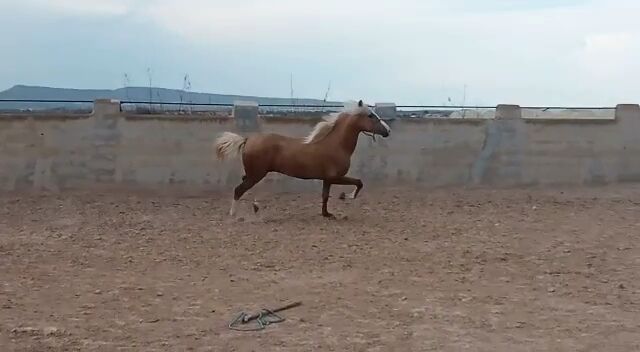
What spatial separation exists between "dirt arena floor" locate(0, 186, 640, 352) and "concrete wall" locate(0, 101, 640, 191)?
1.23m

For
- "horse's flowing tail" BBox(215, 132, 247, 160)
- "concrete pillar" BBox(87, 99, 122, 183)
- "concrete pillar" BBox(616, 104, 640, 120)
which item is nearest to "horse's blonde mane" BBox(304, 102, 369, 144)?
"horse's flowing tail" BBox(215, 132, 247, 160)

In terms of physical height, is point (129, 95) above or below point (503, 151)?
above

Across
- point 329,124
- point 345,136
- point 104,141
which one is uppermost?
point 329,124

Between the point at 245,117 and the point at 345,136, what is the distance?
3153 mm

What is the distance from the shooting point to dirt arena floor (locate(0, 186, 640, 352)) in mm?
5957

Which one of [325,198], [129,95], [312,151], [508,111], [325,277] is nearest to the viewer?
[325,277]

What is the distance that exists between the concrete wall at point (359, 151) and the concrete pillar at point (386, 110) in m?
0.17

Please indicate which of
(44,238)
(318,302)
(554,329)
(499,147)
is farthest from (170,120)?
(554,329)

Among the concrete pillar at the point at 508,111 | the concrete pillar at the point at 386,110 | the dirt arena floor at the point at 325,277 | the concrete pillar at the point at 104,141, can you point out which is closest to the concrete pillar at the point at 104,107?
the concrete pillar at the point at 104,141

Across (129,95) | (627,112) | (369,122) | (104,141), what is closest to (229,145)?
(369,122)

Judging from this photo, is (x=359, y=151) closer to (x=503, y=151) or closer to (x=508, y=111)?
(x=503, y=151)

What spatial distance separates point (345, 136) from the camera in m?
12.0

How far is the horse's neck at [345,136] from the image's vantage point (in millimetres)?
12039

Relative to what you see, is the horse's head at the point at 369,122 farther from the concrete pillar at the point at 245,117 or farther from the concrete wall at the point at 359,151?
the concrete pillar at the point at 245,117
